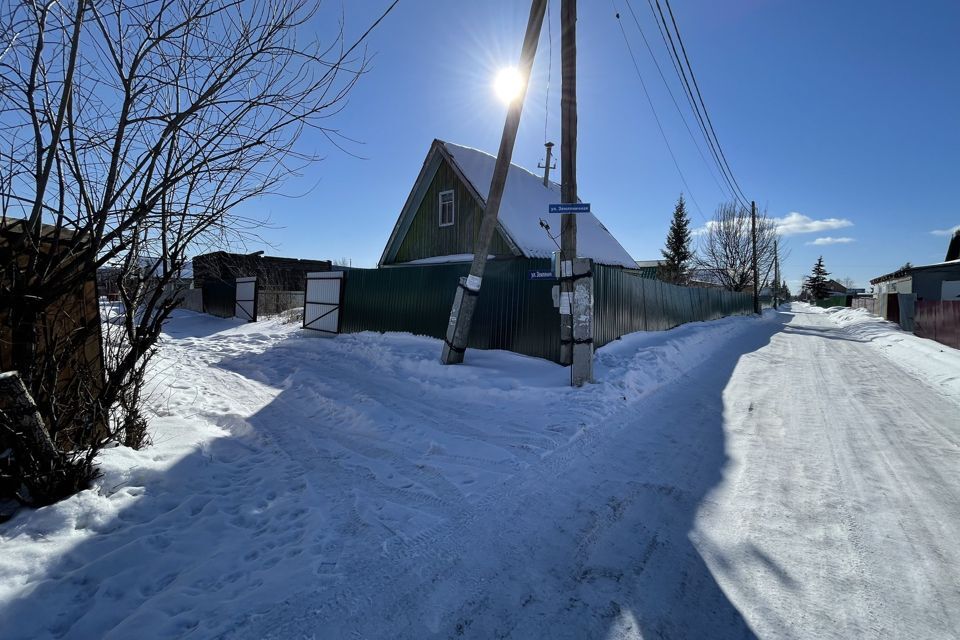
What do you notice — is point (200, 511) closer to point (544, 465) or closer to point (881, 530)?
point (544, 465)

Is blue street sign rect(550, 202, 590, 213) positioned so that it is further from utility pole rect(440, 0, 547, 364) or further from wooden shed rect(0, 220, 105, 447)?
wooden shed rect(0, 220, 105, 447)

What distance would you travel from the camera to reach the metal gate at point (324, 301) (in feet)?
45.8

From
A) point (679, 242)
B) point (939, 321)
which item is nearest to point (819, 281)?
point (679, 242)

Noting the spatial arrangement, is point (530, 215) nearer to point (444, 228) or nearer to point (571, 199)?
point (444, 228)

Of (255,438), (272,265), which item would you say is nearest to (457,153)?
(255,438)

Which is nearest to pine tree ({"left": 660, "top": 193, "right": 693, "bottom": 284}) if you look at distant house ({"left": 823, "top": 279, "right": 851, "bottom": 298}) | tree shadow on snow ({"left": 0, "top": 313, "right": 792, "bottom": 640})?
tree shadow on snow ({"left": 0, "top": 313, "right": 792, "bottom": 640})

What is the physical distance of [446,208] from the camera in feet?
47.9

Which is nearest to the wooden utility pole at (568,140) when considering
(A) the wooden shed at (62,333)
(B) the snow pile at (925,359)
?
(A) the wooden shed at (62,333)

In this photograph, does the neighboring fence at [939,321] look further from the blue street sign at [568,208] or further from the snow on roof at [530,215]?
the blue street sign at [568,208]

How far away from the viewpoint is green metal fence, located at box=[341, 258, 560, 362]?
8492mm

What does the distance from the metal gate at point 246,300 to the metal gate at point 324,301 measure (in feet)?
15.8

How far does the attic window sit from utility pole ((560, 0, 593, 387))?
8029mm

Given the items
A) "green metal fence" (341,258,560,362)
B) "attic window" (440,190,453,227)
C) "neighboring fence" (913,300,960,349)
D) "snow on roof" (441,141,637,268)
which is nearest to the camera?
"green metal fence" (341,258,560,362)

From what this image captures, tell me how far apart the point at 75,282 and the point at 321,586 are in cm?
253
